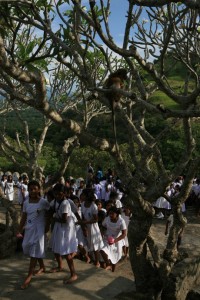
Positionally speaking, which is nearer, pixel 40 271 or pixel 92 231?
pixel 40 271

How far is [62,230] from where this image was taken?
582 centimetres

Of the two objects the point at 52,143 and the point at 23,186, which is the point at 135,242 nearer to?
the point at 23,186

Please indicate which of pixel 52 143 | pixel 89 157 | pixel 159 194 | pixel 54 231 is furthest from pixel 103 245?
pixel 52 143

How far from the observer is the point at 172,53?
6.45 meters

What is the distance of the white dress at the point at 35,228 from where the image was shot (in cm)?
545

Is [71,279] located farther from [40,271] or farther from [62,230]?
[62,230]

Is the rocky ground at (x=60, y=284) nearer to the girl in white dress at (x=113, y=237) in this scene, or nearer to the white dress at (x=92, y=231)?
the white dress at (x=92, y=231)

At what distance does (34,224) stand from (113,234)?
182 centimetres

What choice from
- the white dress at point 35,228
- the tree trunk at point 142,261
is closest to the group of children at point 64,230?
the white dress at point 35,228

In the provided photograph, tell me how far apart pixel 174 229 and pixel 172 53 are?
2.80 meters

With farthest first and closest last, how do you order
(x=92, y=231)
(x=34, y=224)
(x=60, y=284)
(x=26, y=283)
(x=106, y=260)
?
(x=106, y=260) → (x=92, y=231) → (x=34, y=224) → (x=60, y=284) → (x=26, y=283)

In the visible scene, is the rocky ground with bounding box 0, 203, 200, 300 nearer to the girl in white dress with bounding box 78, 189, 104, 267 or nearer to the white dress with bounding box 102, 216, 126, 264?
the girl in white dress with bounding box 78, 189, 104, 267

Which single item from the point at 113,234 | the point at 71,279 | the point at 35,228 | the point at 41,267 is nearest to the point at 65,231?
the point at 35,228

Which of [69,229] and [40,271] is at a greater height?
[69,229]
